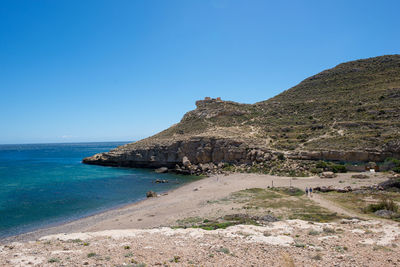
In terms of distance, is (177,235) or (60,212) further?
(60,212)

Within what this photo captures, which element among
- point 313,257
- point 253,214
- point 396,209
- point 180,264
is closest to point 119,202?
point 253,214

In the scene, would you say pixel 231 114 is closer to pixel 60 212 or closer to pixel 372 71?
pixel 372 71

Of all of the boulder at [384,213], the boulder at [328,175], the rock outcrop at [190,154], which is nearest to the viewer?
the boulder at [384,213]

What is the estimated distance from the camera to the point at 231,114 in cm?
6072

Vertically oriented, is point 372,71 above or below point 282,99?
above

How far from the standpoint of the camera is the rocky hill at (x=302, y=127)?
1375 inches

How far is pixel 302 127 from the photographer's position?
45.0 m

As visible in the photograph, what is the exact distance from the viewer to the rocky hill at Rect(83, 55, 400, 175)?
3494cm

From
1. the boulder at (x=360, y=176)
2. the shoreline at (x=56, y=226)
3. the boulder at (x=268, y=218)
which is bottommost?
the shoreline at (x=56, y=226)

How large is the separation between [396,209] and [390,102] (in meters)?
35.9

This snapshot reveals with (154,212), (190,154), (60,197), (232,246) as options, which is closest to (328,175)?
(154,212)

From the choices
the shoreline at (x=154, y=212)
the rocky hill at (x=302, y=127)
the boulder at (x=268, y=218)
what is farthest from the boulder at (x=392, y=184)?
the boulder at (x=268, y=218)

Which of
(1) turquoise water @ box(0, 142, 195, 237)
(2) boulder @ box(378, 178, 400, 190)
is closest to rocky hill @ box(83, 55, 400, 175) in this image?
(1) turquoise water @ box(0, 142, 195, 237)

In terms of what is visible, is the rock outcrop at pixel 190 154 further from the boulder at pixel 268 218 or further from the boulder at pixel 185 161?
the boulder at pixel 268 218
